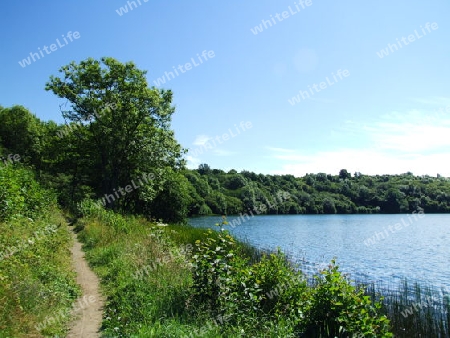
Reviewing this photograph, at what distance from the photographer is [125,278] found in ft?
29.9

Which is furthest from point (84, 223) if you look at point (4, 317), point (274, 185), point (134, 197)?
point (274, 185)

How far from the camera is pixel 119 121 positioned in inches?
1236

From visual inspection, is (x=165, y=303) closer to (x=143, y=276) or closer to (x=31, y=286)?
(x=143, y=276)

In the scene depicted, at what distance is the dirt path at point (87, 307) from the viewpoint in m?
6.55

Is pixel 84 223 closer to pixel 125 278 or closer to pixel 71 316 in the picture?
pixel 125 278

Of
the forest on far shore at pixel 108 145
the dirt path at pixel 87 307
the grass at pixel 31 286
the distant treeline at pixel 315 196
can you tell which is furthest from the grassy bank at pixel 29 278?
the distant treeline at pixel 315 196

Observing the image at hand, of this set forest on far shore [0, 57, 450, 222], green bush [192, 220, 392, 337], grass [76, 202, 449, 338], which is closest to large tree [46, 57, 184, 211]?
forest on far shore [0, 57, 450, 222]

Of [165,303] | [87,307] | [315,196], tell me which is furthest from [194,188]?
[165,303]

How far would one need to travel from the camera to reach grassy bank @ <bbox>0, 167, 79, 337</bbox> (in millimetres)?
5766

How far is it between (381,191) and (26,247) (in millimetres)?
142276

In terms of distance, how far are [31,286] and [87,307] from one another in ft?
5.33

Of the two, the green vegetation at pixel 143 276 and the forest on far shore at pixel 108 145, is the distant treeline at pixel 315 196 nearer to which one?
the forest on far shore at pixel 108 145

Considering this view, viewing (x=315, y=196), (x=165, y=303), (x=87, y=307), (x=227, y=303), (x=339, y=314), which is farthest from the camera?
(x=315, y=196)

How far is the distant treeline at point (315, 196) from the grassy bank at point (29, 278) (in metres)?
88.3
